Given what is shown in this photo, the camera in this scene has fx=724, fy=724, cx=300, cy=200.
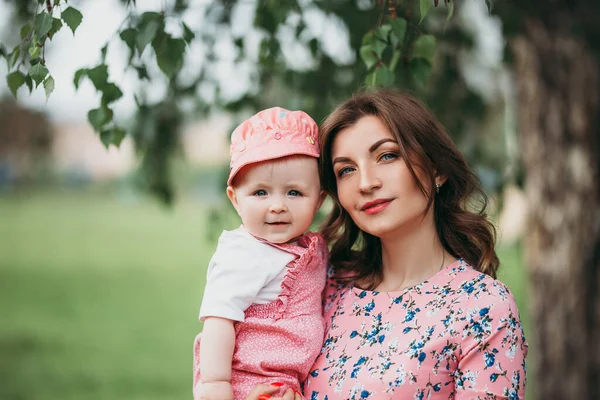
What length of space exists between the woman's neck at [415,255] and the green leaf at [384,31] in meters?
0.51

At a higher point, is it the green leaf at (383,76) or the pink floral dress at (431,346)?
the green leaf at (383,76)

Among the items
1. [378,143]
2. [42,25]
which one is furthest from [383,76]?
[42,25]

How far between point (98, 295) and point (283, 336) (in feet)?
34.3

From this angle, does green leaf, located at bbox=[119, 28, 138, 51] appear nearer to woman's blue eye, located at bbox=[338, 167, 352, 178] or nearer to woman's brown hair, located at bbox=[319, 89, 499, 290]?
woman's brown hair, located at bbox=[319, 89, 499, 290]

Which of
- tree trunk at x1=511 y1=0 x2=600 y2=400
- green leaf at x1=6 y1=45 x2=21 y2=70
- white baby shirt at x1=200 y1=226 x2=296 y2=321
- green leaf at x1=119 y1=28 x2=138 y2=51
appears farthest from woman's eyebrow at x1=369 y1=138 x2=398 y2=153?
tree trunk at x1=511 y1=0 x2=600 y2=400

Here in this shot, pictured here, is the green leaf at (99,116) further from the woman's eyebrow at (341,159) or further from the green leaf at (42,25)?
the woman's eyebrow at (341,159)

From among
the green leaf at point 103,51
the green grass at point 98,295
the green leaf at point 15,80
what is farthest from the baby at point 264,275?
the green grass at point 98,295

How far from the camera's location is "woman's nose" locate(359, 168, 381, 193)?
1.89 m

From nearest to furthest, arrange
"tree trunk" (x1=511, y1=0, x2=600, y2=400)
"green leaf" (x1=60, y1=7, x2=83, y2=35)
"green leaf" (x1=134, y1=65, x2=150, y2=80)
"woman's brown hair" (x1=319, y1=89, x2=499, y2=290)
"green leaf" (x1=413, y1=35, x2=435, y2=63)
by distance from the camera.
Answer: "green leaf" (x1=60, y1=7, x2=83, y2=35)
"woman's brown hair" (x1=319, y1=89, x2=499, y2=290)
"green leaf" (x1=413, y1=35, x2=435, y2=63)
"green leaf" (x1=134, y1=65, x2=150, y2=80)
"tree trunk" (x1=511, y1=0, x2=600, y2=400)

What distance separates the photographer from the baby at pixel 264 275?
1801mm

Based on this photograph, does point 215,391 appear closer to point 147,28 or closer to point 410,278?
point 410,278

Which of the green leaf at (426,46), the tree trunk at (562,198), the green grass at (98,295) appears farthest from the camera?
the green grass at (98,295)

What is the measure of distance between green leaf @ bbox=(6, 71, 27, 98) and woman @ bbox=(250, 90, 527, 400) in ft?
2.65

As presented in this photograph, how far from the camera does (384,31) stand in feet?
6.40
